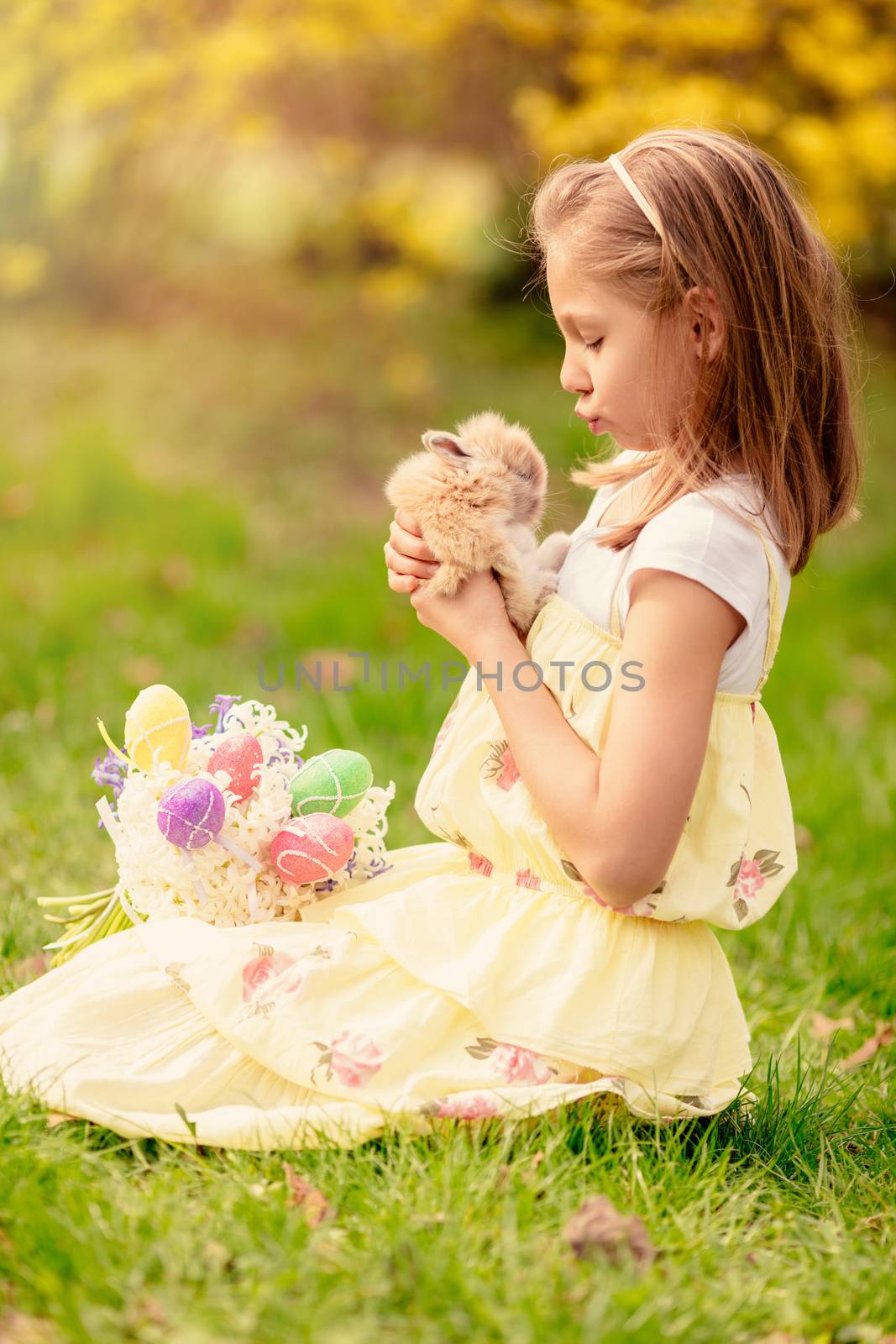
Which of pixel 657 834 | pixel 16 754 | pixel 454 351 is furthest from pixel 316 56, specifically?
pixel 657 834

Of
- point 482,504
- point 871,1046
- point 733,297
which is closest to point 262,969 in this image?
point 482,504

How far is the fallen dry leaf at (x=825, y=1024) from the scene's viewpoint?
7.91ft

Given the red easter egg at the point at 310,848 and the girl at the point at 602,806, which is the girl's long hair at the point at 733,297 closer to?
the girl at the point at 602,806

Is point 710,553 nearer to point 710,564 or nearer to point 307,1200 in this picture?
A: point 710,564

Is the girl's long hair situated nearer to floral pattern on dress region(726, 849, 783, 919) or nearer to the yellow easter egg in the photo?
floral pattern on dress region(726, 849, 783, 919)

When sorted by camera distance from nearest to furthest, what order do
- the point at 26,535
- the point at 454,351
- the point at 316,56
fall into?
the point at 26,535 < the point at 316,56 < the point at 454,351

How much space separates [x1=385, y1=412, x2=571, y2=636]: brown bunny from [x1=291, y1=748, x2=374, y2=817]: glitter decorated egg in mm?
327

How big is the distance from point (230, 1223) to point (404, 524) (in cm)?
87

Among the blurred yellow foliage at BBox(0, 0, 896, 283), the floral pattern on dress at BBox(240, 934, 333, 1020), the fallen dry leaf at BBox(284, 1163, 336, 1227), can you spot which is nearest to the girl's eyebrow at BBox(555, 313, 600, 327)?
the floral pattern on dress at BBox(240, 934, 333, 1020)

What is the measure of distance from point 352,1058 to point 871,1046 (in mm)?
1211

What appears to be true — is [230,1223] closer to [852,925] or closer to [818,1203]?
[818,1203]

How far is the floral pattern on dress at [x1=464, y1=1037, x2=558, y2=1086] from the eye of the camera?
62.6 inches

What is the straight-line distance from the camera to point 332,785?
184 cm

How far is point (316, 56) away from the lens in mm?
6156
